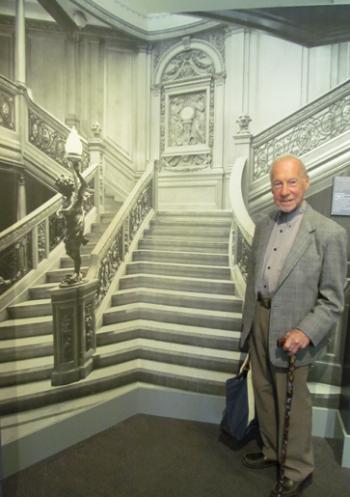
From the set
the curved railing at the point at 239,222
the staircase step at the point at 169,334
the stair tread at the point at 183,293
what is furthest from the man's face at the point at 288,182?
the staircase step at the point at 169,334

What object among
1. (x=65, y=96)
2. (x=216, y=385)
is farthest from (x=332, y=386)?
(x=65, y=96)

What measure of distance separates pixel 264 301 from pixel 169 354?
0.87 meters

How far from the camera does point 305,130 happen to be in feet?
7.09

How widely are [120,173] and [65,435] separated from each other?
65.9 inches

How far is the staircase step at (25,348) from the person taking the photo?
198cm

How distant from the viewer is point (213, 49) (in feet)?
7.09

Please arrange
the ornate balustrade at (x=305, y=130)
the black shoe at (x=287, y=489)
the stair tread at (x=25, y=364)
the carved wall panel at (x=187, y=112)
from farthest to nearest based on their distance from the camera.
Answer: the carved wall panel at (x=187, y=112)
the ornate balustrade at (x=305, y=130)
the stair tread at (x=25, y=364)
the black shoe at (x=287, y=489)

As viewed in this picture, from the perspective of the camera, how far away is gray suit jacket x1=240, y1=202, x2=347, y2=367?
65.4 inches

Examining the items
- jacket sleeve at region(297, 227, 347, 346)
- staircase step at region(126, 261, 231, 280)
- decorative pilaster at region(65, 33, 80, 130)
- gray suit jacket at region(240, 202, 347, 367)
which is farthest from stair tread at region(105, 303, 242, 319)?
decorative pilaster at region(65, 33, 80, 130)

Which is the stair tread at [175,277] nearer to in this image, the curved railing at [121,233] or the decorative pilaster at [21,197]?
A: the curved railing at [121,233]

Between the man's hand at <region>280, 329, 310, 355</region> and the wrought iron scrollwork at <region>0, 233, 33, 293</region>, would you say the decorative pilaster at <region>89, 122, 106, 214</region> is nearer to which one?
the wrought iron scrollwork at <region>0, 233, 33, 293</region>

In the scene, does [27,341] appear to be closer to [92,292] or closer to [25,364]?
[25,364]

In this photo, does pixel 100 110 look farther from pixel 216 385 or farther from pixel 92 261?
pixel 216 385

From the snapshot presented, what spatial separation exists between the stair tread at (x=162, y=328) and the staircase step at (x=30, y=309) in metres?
0.38
